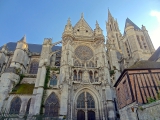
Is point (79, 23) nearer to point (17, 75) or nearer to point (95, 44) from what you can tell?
point (95, 44)

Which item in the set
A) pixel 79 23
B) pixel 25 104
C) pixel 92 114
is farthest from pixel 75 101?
pixel 79 23

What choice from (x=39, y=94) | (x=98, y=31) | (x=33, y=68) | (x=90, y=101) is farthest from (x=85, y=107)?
(x=98, y=31)

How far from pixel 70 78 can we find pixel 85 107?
4.08 m

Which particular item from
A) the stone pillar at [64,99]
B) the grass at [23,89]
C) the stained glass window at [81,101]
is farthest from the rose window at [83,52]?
the grass at [23,89]

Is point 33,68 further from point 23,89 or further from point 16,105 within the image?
point 16,105

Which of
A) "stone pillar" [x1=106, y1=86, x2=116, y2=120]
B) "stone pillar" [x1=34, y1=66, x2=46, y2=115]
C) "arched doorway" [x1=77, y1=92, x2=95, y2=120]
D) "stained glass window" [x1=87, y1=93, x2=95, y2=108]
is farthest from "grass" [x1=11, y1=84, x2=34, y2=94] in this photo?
"stone pillar" [x1=106, y1=86, x2=116, y2=120]

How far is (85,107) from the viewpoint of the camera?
15172 mm

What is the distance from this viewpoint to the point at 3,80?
17.0 metres

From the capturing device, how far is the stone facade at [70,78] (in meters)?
14.7

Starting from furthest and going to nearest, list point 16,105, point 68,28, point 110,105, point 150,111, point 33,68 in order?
point 33,68, point 68,28, point 16,105, point 110,105, point 150,111

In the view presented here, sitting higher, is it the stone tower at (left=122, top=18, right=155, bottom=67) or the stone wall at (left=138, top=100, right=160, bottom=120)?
the stone tower at (left=122, top=18, right=155, bottom=67)

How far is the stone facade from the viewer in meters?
14.7

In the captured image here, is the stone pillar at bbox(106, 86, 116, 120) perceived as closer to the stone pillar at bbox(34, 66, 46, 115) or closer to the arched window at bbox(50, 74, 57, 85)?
the arched window at bbox(50, 74, 57, 85)

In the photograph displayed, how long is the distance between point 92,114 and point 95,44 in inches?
434
